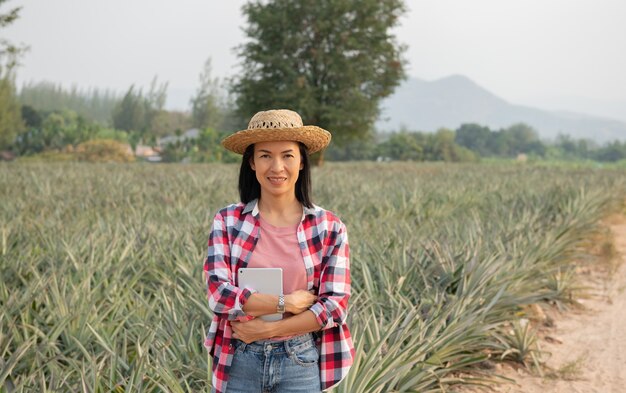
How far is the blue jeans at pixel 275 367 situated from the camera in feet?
6.40

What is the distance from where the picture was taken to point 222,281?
6.37 ft

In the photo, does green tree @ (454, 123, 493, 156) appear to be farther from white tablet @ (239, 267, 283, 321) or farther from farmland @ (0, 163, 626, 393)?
white tablet @ (239, 267, 283, 321)

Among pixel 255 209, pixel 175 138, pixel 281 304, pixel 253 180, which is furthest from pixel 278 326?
pixel 175 138

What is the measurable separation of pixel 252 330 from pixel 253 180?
495mm

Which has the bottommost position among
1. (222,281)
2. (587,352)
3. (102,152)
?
(102,152)

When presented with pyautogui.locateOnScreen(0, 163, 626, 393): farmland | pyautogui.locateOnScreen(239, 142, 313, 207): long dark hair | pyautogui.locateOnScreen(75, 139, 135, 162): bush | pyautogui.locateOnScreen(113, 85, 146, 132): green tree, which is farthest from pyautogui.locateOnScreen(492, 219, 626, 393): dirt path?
pyautogui.locateOnScreen(113, 85, 146, 132): green tree

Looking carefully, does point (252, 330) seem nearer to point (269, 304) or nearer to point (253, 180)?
point (269, 304)

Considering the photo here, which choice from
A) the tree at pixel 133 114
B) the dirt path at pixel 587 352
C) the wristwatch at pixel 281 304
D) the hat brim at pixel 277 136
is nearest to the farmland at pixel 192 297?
the dirt path at pixel 587 352

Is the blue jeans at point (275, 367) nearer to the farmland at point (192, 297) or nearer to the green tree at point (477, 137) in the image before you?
the farmland at point (192, 297)

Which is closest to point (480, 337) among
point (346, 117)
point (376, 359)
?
point (376, 359)

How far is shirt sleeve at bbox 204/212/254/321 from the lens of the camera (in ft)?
6.17

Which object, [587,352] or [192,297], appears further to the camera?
[587,352]

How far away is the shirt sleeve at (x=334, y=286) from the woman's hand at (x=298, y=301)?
0.03 metres

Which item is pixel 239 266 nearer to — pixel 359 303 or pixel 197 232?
pixel 359 303
